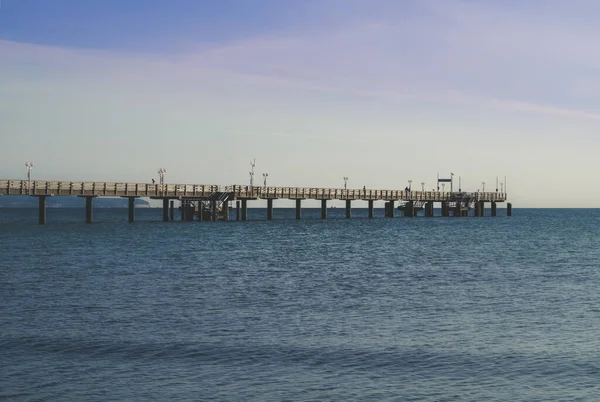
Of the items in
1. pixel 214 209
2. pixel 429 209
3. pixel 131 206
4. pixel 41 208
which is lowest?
pixel 429 209

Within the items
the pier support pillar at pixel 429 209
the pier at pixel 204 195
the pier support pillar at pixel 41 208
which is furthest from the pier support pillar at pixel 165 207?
the pier support pillar at pixel 429 209

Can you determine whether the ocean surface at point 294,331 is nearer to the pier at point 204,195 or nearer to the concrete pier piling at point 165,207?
the pier at point 204,195

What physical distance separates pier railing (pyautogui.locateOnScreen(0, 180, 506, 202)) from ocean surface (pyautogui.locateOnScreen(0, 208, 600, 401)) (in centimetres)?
3165

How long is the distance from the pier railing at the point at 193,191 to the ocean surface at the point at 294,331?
31.7 meters

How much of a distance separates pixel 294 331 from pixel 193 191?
73.0 metres

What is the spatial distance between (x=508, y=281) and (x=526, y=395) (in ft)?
70.0

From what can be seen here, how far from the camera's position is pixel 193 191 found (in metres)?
93.9

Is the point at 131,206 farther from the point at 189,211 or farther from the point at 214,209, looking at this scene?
the point at 214,209

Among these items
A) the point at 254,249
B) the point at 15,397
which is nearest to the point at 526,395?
the point at 15,397

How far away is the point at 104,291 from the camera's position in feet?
101

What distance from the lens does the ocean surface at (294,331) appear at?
16297 millimetres

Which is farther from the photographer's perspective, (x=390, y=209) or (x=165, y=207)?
(x=390, y=209)

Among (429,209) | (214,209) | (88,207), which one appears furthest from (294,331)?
(429,209)

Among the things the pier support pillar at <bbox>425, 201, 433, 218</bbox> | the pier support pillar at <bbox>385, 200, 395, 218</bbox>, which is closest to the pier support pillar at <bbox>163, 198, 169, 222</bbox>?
the pier support pillar at <bbox>385, 200, 395, 218</bbox>
